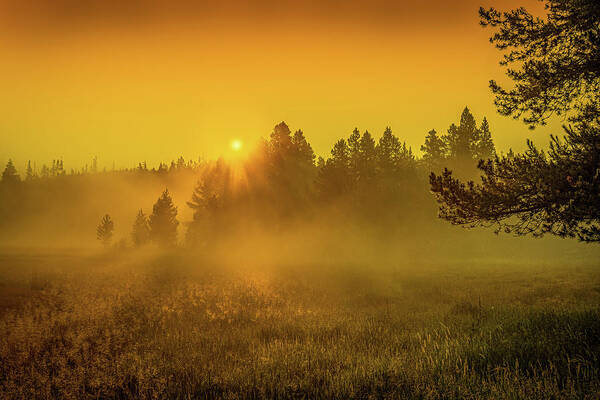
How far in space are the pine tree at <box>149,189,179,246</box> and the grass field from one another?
32235 mm

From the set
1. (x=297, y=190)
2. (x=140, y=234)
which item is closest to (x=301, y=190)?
(x=297, y=190)

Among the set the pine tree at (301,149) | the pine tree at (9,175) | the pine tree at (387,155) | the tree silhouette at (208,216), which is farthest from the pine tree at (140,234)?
the pine tree at (9,175)

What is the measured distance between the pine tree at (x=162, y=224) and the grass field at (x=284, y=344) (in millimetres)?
32235

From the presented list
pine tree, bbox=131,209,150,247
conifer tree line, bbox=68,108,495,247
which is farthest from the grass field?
pine tree, bbox=131,209,150,247

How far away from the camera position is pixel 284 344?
688 cm

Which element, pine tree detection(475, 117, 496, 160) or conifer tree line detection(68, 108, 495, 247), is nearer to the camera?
conifer tree line detection(68, 108, 495, 247)

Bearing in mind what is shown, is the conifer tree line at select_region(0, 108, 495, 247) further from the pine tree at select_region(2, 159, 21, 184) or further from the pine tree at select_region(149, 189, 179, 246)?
the pine tree at select_region(2, 159, 21, 184)

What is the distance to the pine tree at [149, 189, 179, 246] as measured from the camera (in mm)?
47156

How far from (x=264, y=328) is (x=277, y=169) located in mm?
32049

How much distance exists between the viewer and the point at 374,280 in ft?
67.4

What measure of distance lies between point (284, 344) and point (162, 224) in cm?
4536

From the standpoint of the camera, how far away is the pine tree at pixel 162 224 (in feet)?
155

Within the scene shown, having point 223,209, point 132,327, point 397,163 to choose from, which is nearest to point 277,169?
point 223,209

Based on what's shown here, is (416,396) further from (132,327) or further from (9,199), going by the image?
(9,199)
